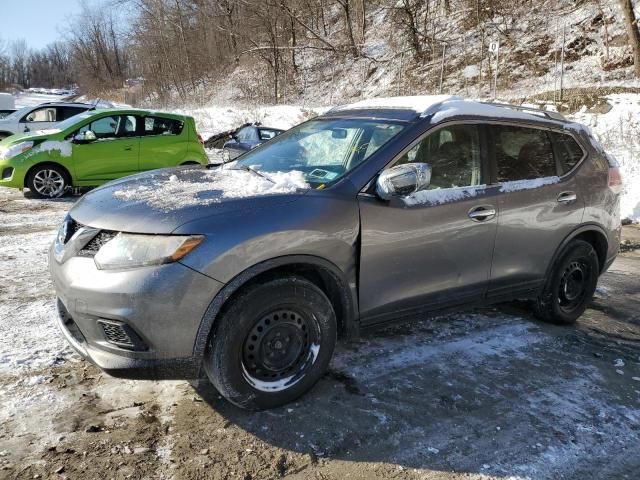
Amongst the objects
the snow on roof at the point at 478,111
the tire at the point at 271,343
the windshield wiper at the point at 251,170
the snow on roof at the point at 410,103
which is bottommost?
the tire at the point at 271,343

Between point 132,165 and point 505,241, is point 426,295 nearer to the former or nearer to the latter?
point 505,241

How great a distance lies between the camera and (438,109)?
3.61m

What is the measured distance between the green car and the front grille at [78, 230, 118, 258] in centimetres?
738

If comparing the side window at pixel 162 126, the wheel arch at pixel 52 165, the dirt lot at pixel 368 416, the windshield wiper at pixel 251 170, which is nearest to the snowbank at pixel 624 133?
the dirt lot at pixel 368 416

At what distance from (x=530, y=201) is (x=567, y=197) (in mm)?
471

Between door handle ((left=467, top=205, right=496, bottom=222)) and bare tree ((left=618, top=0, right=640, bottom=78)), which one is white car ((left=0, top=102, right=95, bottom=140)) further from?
bare tree ((left=618, top=0, right=640, bottom=78))

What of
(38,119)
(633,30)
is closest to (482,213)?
(38,119)

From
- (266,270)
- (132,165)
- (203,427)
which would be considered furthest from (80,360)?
(132,165)

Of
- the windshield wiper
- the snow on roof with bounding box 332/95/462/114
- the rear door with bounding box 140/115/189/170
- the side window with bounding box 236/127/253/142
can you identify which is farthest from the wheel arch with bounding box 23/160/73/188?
the snow on roof with bounding box 332/95/462/114

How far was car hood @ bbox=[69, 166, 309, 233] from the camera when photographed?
2.71 metres

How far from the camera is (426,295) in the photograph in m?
3.48

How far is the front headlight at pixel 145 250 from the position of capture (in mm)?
2584

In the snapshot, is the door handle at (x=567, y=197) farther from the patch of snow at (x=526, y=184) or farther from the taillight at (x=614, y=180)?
the taillight at (x=614, y=180)

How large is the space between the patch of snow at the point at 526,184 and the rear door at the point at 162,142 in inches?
301
